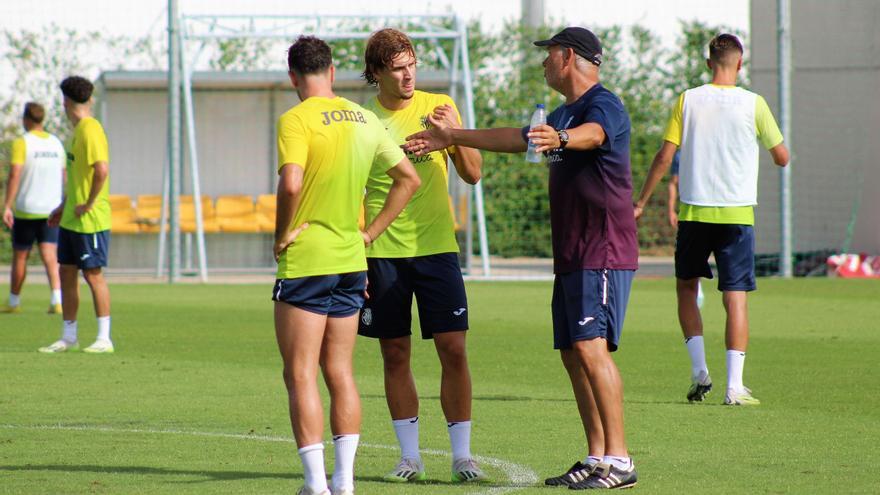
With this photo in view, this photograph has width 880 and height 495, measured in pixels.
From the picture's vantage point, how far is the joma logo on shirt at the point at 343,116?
5902 mm

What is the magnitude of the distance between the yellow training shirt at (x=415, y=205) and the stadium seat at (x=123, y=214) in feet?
69.3

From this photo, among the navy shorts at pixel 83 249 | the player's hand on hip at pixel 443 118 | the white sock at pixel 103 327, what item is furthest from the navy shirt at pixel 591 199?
the white sock at pixel 103 327

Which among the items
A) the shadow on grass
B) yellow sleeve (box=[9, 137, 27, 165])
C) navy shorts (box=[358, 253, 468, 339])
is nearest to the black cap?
navy shorts (box=[358, 253, 468, 339])

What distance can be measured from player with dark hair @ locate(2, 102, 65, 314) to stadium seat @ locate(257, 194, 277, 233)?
35.3 ft

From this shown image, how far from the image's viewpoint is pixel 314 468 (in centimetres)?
582

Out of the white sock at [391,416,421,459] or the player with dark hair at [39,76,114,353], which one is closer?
the white sock at [391,416,421,459]

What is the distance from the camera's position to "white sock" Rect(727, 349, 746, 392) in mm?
9145

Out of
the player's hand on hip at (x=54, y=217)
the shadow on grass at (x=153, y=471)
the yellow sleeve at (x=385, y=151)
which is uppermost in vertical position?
the yellow sleeve at (x=385, y=151)

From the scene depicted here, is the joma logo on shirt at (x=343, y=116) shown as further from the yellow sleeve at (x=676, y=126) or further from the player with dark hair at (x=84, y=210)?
the player with dark hair at (x=84, y=210)

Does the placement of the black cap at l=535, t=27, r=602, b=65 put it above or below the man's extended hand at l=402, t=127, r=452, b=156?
above

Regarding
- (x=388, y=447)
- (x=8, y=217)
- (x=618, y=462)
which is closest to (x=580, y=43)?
(x=618, y=462)

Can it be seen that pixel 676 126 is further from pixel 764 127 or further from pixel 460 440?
pixel 460 440

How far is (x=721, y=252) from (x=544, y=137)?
376cm

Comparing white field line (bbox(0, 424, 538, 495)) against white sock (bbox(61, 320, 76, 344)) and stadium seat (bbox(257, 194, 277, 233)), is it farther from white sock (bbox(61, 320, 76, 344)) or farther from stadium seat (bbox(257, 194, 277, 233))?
stadium seat (bbox(257, 194, 277, 233))
